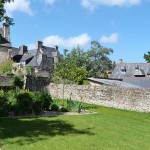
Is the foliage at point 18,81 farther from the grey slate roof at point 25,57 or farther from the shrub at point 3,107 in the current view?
the grey slate roof at point 25,57

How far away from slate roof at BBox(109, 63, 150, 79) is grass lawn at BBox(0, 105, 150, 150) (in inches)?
1767

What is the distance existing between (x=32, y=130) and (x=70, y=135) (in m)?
1.94

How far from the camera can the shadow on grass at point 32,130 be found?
1181 cm

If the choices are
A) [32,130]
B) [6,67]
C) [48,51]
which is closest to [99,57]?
[48,51]

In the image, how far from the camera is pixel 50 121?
16625mm

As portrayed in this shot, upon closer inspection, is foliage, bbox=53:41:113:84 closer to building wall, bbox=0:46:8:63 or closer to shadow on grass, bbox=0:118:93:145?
building wall, bbox=0:46:8:63

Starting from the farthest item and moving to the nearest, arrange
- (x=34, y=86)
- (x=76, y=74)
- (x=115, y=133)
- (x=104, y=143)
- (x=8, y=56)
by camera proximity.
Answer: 1. (x=8, y=56)
2. (x=76, y=74)
3. (x=34, y=86)
4. (x=115, y=133)
5. (x=104, y=143)

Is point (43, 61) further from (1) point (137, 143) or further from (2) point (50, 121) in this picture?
(1) point (137, 143)

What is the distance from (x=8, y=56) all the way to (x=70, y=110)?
119 ft

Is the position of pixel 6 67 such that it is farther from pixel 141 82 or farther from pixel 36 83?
pixel 141 82

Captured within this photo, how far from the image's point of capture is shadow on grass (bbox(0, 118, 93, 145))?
465 inches

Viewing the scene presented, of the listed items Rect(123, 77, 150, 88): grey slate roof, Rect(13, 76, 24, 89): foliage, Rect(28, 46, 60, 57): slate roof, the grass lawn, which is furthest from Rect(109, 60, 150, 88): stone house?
the grass lawn

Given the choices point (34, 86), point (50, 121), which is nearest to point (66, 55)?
point (34, 86)

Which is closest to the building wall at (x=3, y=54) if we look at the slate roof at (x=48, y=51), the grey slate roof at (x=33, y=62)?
the grey slate roof at (x=33, y=62)
